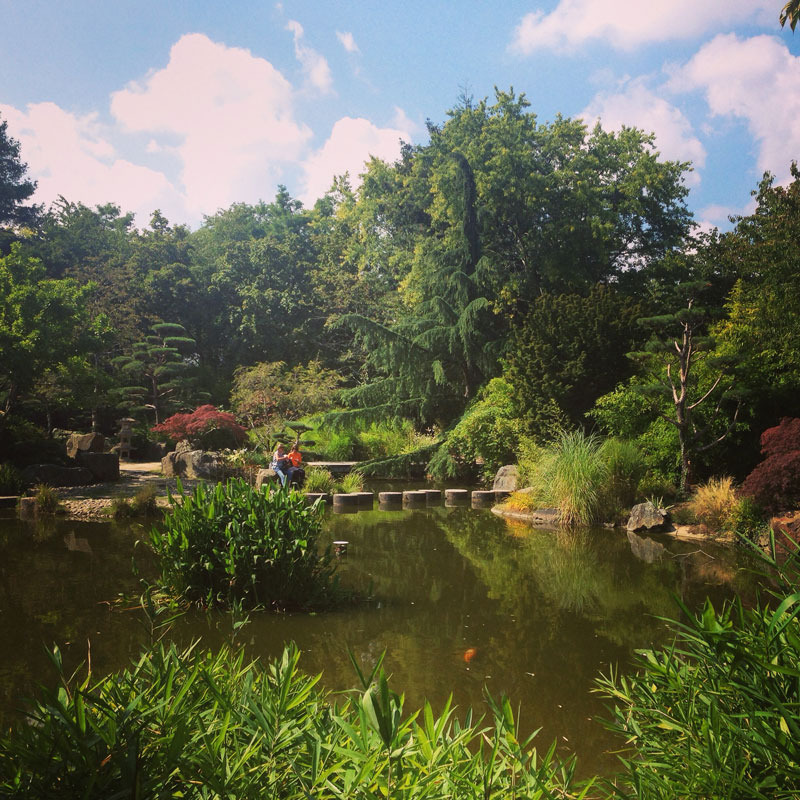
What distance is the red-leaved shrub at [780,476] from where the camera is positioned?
27.7 ft

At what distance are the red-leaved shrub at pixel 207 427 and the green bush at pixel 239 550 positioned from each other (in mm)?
11170

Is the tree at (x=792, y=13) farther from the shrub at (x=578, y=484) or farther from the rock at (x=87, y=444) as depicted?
the rock at (x=87, y=444)

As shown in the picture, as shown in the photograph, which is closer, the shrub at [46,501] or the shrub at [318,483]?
the shrub at [46,501]

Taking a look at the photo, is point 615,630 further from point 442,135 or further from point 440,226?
point 442,135

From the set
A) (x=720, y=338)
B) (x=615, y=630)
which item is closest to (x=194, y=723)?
(x=615, y=630)

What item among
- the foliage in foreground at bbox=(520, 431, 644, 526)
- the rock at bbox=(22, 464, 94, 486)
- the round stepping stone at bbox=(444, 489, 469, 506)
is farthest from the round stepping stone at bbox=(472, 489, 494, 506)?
the rock at bbox=(22, 464, 94, 486)

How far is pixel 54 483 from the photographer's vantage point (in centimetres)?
1294

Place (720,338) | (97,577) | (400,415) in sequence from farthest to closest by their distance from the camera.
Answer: (400,415) → (720,338) → (97,577)

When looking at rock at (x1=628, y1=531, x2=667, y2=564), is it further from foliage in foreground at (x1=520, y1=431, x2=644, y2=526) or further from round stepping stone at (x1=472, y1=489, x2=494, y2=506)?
round stepping stone at (x1=472, y1=489, x2=494, y2=506)

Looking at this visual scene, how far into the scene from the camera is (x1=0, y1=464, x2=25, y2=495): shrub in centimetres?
1194

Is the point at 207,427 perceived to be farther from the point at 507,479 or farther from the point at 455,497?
the point at 507,479

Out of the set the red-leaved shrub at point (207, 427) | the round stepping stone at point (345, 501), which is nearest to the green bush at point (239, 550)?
the round stepping stone at point (345, 501)

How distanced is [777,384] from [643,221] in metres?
12.9

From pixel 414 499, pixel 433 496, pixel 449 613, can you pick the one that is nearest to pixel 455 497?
pixel 433 496
